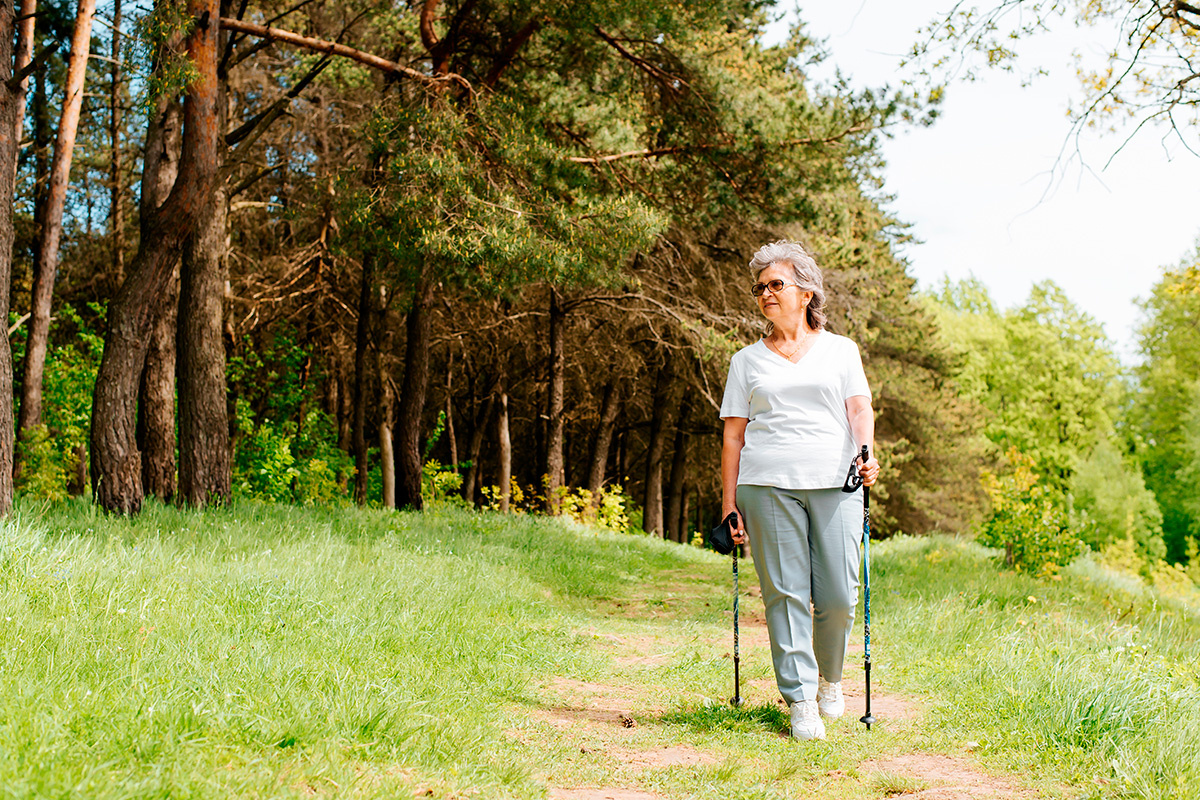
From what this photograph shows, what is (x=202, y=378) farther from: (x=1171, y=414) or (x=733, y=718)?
(x=1171, y=414)

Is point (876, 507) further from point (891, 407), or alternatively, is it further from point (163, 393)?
point (163, 393)

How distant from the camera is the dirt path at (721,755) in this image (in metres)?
3.36

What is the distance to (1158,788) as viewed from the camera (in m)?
3.03

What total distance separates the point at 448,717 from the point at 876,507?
26.0 metres

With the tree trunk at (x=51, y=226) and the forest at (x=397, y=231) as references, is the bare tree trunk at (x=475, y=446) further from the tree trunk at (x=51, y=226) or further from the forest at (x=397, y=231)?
the tree trunk at (x=51, y=226)

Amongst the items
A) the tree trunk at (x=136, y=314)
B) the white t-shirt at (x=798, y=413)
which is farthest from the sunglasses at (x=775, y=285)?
the tree trunk at (x=136, y=314)

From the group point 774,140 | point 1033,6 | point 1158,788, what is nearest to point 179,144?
point 774,140

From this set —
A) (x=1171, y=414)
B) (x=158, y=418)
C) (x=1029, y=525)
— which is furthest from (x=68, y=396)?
(x=1171, y=414)

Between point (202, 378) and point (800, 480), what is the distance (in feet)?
25.7

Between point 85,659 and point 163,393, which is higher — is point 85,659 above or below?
below

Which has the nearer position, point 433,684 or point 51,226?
point 433,684

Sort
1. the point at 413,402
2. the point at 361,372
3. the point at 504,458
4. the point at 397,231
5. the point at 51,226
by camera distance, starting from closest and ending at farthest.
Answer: the point at 397,231, the point at 51,226, the point at 413,402, the point at 361,372, the point at 504,458

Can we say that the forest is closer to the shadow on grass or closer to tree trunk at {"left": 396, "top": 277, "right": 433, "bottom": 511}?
tree trunk at {"left": 396, "top": 277, "right": 433, "bottom": 511}

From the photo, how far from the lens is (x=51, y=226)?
13.0m
